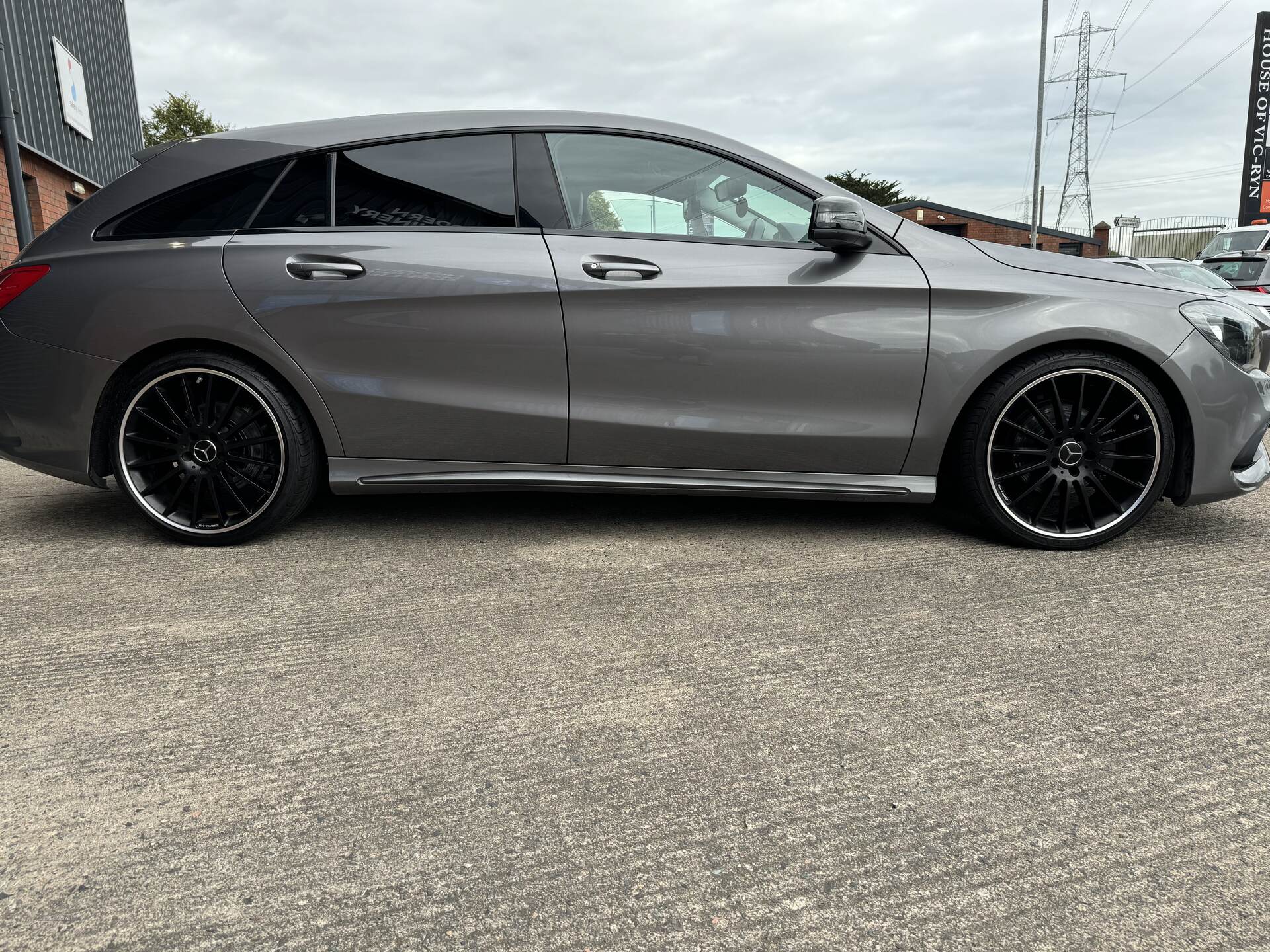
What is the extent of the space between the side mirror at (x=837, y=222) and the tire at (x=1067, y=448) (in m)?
0.75

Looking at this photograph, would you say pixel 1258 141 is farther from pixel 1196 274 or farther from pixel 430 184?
pixel 430 184

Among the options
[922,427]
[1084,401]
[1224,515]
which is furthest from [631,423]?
[1224,515]

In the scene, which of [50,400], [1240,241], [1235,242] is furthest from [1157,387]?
[1235,242]

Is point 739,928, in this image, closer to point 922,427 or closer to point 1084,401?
point 922,427

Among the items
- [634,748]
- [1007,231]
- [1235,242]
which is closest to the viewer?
[634,748]

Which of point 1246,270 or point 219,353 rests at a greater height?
point 1246,270

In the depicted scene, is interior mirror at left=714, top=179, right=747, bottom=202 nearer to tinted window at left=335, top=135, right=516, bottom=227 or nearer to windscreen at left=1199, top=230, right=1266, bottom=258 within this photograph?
tinted window at left=335, top=135, right=516, bottom=227

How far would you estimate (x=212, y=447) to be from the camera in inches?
130

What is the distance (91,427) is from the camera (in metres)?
3.31

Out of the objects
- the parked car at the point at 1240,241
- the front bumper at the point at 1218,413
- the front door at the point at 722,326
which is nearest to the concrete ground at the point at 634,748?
the front bumper at the point at 1218,413

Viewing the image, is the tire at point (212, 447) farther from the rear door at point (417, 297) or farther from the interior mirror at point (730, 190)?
the interior mirror at point (730, 190)

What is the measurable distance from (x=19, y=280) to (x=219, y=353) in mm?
792

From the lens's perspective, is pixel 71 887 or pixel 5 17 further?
pixel 5 17

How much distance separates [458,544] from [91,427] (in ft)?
4.58
